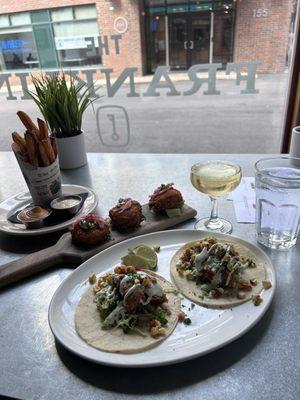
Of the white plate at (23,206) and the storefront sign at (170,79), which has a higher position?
the storefront sign at (170,79)

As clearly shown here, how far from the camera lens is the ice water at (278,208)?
2.83 ft

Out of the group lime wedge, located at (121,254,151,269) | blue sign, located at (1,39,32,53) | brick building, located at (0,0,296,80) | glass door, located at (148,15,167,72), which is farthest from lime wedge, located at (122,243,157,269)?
blue sign, located at (1,39,32,53)

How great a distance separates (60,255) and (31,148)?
0.37 metres

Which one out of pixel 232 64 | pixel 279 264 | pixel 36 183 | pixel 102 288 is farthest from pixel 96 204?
pixel 232 64

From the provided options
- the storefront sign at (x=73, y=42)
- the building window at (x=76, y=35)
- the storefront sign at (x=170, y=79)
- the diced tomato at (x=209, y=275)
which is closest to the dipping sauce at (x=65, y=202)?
the diced tomato at (x=209, y=275)

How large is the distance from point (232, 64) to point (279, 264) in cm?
280

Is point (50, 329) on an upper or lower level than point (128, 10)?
lower

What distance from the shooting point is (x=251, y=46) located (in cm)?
347

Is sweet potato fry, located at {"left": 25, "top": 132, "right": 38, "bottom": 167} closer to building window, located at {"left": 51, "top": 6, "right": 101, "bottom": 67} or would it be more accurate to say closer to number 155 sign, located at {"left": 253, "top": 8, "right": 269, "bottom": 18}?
building window, located at {"left": 51, "top": 6, "right": 101, "bottom": 67}

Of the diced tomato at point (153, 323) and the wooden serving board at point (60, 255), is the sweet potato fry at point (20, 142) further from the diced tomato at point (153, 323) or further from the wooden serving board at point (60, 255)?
the diced tomato at point (153, 323)

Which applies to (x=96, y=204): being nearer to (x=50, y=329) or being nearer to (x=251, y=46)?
(x=50, y=329)

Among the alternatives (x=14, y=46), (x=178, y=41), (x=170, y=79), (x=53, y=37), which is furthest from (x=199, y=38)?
(x=14, y=46)

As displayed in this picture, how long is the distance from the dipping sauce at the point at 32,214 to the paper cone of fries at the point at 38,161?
0.18 feet

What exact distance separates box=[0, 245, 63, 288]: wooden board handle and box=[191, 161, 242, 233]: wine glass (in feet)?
1.38
